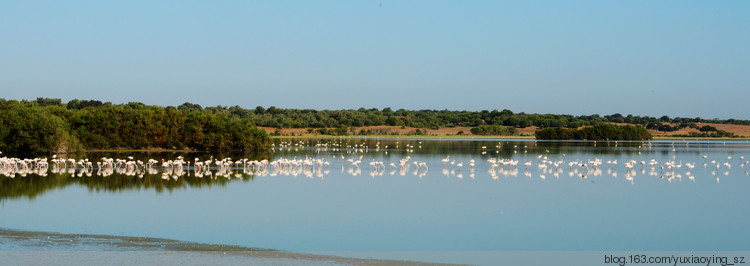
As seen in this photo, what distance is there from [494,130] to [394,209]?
119 metres

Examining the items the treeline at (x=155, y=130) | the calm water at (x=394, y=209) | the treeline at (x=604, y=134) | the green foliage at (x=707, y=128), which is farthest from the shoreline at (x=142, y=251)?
the green foliage at (x=707, y=128)

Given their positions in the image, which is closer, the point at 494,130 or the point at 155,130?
the point at 155,130

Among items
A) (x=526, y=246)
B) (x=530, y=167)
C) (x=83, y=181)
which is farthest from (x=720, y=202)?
(x=83, y=181)

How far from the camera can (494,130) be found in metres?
137

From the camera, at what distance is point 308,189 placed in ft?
83.1

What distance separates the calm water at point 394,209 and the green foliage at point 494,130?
10296cm

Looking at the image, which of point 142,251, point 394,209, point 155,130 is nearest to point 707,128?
point 155,130

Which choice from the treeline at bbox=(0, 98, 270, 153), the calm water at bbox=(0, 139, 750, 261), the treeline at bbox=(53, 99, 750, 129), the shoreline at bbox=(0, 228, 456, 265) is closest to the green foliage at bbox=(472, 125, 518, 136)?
the treeline at bbox=(53, 99, 750, 129)

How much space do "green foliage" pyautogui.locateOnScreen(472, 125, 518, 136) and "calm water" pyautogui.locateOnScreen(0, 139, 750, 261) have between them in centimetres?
10296

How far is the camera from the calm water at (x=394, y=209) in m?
14.8

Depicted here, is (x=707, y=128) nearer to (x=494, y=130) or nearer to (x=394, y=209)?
(x=494, y=130)

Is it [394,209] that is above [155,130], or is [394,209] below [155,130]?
below

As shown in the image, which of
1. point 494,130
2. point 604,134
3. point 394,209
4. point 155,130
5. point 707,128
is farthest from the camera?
point 707,128

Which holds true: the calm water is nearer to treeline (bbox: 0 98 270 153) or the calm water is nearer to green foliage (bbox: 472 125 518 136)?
treeline (bbox: 0 98 270 153)
